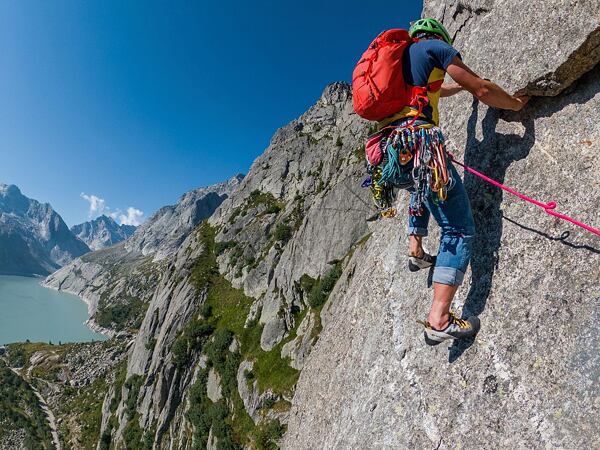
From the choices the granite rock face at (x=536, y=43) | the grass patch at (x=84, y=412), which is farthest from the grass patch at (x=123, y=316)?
the granite rock face at (x=536, y=43)

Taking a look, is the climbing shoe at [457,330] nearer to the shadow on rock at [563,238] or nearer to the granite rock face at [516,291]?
the granite rock face at [516,291]

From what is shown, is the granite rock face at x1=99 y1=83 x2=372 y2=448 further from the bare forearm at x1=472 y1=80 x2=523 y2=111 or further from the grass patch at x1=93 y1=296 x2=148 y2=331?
the grass patch at x1=93 y1=296 x2=148 y2=331

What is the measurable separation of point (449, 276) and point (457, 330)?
800mm

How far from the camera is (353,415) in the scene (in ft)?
22.4

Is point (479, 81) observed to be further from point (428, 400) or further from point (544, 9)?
point (428, 400)

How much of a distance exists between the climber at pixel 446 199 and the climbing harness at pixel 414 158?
12 cm

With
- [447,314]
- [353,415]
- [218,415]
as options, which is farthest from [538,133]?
[218,415]

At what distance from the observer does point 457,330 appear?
4.68 meters

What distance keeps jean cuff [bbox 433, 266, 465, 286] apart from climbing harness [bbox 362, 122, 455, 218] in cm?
101

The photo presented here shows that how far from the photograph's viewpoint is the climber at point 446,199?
4594 mm

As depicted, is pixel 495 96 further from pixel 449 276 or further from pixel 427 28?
pixel 449 276

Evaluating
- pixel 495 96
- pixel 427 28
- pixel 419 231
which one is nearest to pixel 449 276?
pixel 419 231

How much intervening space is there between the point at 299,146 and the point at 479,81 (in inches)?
3606

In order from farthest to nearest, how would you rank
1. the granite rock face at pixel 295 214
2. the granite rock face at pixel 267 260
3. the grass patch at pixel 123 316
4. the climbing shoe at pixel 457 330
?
the grass patch at pixel 123 316 < the granite rock face at pixel 295 214 < the granite rock face at pixel 267 260 < the climbing shoe at pixel 457 330
